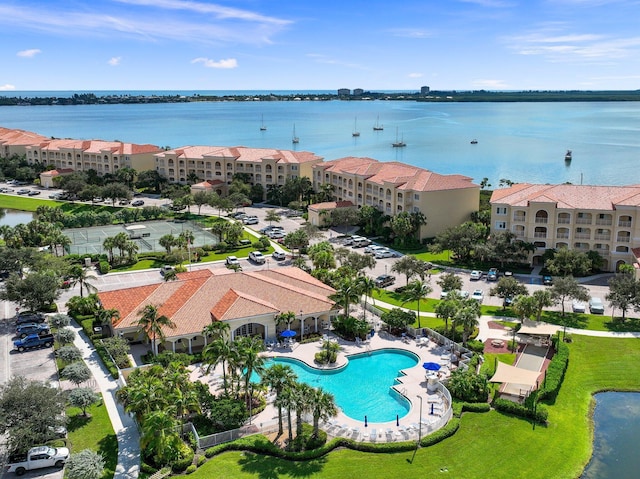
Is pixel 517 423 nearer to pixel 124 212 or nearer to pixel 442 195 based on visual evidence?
pixel 442 195

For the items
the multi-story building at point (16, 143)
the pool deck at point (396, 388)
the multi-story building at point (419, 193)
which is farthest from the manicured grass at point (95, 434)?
the multi-story building at point (16, 143)

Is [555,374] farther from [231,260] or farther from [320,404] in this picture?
[231,260]

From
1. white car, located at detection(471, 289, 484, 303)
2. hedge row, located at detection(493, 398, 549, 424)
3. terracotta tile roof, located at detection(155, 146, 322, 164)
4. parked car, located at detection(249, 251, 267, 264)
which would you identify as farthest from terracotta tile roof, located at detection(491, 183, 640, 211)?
terracotta tile roof, located at detection(155, 146, 322, 164)

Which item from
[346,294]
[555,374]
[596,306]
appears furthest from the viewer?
[596,306]

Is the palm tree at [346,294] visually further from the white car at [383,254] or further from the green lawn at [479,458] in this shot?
the white car at [383,254]

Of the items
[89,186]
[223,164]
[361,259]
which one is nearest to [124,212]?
[89,186]

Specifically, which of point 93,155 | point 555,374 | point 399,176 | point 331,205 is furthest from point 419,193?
point 93,155
